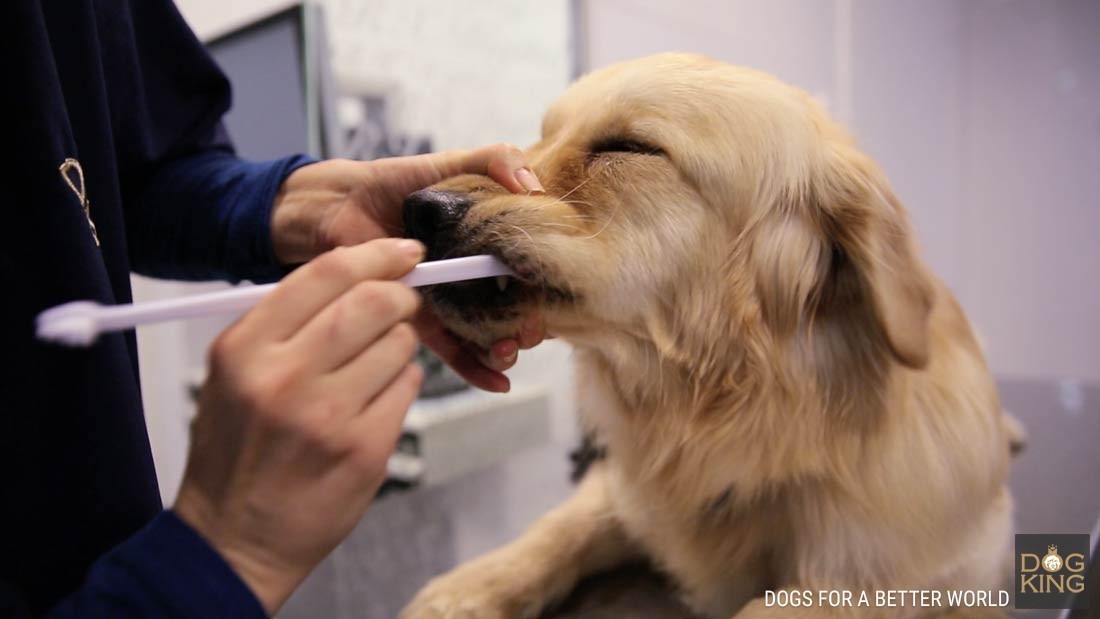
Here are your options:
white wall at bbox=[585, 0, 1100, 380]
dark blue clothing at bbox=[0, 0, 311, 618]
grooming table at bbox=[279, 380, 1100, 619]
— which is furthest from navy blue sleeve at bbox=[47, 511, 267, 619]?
white wall at bbox=[585, 0, 1100, 380]

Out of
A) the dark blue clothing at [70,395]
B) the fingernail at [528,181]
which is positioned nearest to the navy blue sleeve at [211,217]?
the dark blue clothing at [70,395]

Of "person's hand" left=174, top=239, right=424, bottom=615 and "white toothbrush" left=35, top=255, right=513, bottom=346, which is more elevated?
"white toothbrush" left=35, top=255, right=513, bottom=346

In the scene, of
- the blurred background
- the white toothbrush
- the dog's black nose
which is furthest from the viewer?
the blurred background

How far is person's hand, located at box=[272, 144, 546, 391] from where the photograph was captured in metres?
0.72

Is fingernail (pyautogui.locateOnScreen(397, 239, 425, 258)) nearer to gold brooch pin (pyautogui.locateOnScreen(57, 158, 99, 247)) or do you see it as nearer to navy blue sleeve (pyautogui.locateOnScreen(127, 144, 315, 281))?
gold brooch pin (pyautogui.locateOnScreen(57, 158, 99, 247))

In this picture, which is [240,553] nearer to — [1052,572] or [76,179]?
[76,179]

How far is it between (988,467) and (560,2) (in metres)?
1.75

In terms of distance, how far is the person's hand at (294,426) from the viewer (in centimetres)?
36

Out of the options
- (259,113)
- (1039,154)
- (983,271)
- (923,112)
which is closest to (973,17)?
(923,112)

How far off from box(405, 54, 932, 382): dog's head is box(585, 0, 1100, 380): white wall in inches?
27.9

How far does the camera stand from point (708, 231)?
2.27ft

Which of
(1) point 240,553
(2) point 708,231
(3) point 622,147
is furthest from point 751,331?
(1) point 240,553

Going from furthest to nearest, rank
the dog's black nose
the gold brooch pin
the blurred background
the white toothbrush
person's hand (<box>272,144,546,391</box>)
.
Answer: the blurred background < person's hand (<box>272,144,546,391</box>) < the dog's black nose < the gold brooch pin < the white toothbrush

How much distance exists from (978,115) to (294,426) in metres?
1.72
